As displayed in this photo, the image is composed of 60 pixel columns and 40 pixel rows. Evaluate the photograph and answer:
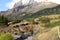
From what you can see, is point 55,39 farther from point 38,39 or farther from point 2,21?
point 2,21

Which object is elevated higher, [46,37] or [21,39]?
[46,37]

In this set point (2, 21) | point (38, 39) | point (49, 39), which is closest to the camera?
point (49, 39)

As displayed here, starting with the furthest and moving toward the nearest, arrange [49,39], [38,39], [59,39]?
1. [38,39]
2. [49,39]
3. [59,39]

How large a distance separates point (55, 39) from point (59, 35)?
143 centimetres

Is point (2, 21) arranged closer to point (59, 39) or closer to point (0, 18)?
point (0, 18)

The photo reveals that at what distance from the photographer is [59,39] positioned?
2931cm

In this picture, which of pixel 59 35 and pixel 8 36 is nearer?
pixel 59 35

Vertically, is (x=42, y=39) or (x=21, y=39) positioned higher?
(x=42, y=39)

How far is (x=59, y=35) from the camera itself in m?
30.0

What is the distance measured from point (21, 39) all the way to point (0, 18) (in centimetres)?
6083

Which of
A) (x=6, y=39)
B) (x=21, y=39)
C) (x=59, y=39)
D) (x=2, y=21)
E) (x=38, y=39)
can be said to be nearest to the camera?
(x=59, y=39)

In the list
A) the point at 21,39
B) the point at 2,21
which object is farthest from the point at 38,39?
the point at 2,21

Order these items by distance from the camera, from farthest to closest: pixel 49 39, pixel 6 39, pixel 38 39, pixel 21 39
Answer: pixel 21 39 → pixel 6 39 → pixel 38 39 → pixel 49 39

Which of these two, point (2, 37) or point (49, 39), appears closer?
point (49, 39)
